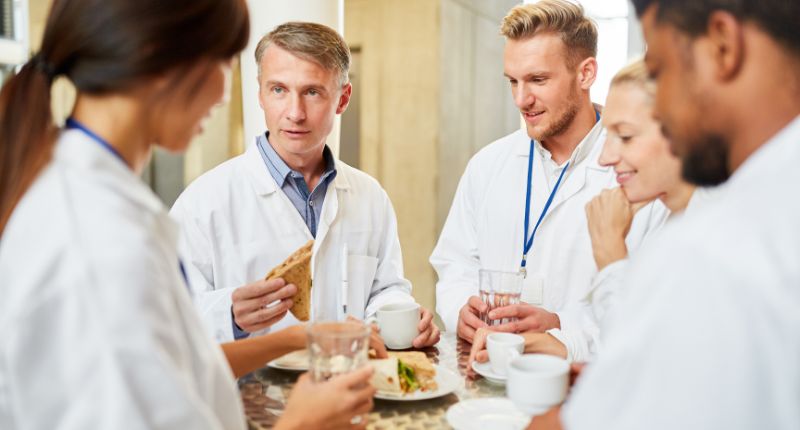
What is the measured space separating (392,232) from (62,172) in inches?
78.2

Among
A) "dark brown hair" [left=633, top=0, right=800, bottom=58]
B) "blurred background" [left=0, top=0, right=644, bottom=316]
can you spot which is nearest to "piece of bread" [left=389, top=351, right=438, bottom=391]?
"dark brown hair" [left=633, top=0, right=800, bottom=58]

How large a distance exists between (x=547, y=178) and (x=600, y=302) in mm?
1122

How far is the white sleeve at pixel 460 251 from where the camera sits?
8.95ft

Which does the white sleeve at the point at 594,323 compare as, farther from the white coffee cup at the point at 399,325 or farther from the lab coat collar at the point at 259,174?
the lab coat collar at the point at 259,174

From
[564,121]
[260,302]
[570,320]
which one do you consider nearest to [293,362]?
[260,302]

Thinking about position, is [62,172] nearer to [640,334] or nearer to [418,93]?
[640,334]

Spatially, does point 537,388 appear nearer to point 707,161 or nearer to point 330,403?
point 330,403

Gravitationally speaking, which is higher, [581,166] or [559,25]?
[559,25]

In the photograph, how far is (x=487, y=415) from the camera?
1471mm

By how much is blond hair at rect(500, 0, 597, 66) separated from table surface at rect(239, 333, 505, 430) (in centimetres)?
152

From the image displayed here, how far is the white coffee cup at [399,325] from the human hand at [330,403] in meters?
0.66

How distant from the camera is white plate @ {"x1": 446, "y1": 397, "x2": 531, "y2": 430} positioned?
1.41 m

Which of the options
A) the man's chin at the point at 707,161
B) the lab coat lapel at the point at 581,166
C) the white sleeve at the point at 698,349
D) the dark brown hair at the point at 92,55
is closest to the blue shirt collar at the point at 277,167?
the lab coat lapel at the point at 581,166

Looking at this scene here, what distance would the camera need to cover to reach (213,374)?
1.11m
